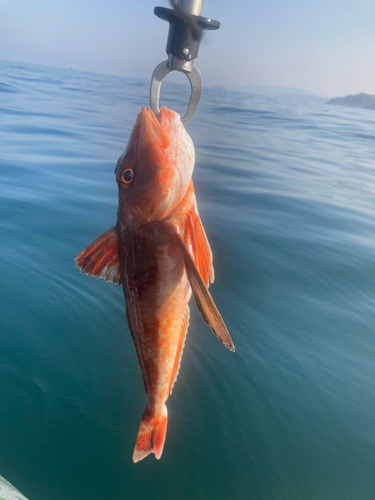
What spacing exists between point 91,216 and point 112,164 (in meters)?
3.68

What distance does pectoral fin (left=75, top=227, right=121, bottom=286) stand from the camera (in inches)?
74.3

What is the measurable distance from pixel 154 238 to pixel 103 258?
30 cm

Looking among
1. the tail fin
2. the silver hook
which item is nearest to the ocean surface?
the tail fin

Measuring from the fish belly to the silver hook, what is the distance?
22.0 inches

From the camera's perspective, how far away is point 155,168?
1.84m

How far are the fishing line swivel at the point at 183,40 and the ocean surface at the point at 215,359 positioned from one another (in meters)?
3.10

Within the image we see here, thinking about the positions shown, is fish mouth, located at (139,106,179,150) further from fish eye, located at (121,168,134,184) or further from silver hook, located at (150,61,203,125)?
fish eye, located at (121,168,134,184)

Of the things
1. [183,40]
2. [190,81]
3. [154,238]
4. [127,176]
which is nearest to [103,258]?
[154,238]

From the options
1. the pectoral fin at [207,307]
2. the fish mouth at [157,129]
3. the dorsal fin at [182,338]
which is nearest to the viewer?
the pectoral fin at [207,307]

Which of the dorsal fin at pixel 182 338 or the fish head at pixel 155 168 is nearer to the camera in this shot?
the fish head at pixel 155 168

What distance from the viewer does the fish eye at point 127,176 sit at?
1864mm

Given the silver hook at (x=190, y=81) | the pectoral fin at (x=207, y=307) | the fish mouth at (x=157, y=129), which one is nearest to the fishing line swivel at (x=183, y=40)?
the silver hook at (x=190, y=81)

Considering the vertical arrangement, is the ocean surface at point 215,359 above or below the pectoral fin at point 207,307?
below

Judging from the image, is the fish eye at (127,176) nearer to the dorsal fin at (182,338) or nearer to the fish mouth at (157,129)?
the fish mouth at (157,129)
